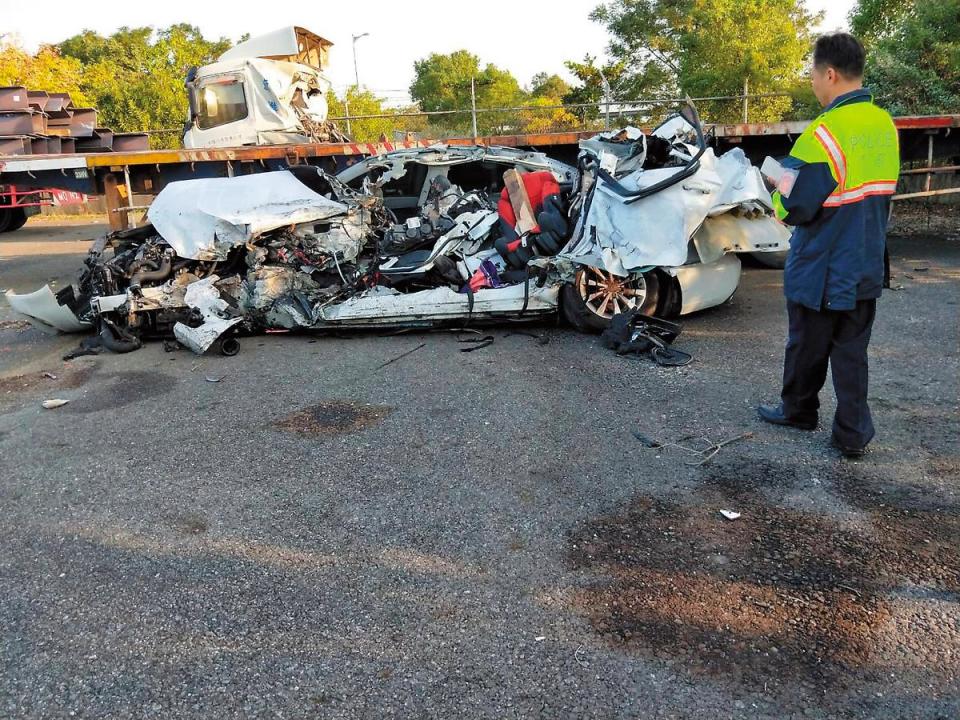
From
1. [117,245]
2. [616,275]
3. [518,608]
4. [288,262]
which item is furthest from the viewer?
[117,245]

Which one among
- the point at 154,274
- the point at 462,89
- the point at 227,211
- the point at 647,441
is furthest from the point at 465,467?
the point at 462,89

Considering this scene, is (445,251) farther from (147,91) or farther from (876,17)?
(147,91)

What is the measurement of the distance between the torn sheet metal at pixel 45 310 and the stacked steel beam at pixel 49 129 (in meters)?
8.91

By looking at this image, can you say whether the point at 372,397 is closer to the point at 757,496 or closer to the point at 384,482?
the point at 384,482

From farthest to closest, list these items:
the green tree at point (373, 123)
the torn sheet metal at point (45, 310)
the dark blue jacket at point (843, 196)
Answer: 1. the green tree at point (373, 123)
2. the torn sheet metal at point (45, 310)
3. the dark blue jacket at point (843, 196)

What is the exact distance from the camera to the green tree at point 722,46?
22797 mm

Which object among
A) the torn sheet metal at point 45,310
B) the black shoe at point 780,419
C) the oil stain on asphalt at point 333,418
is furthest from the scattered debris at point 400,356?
the torn sheet metal at point 45,310

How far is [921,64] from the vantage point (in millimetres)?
13336

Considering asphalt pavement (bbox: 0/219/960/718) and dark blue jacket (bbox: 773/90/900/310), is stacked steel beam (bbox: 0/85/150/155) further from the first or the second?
dark blue jacket (bbox: 773/90/900/310)

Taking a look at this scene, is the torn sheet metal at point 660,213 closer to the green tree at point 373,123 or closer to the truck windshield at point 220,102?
the truck windshield at point 220,102

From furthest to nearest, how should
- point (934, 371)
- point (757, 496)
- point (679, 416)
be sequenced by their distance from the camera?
point (934, 371)
point (679, 416)
point (757, 496)

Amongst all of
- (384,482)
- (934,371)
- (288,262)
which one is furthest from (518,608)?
(288,262)

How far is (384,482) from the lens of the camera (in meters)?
3.76

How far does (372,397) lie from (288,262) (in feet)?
7.82
